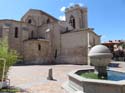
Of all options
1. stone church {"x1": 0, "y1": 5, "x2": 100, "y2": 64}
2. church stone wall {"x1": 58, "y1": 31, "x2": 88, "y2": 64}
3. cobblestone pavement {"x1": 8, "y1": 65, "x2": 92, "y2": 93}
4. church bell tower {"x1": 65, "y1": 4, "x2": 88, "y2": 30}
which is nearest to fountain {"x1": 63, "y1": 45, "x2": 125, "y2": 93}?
cobblestone pavement {"x1": 8, "y1": 65, "x2": 92, "y2": 93}

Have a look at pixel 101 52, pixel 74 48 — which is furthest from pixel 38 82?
pixel 74 48

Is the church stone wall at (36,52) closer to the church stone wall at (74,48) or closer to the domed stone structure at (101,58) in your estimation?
the church stone wall at (74,48)

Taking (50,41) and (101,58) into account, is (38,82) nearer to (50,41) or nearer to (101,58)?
(101,58)

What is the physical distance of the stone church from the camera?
1113 inches

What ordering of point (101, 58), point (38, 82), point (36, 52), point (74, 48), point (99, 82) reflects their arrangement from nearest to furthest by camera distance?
point (99, 82) < point (101, 58) < point (38, 82) < point (74, 48) < point (36, 52)

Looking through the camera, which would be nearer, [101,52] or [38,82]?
[101,52]

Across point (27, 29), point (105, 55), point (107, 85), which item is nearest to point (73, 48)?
point (27, 29)

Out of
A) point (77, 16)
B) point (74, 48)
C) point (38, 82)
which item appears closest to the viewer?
point (38, 82)

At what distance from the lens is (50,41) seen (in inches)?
1259

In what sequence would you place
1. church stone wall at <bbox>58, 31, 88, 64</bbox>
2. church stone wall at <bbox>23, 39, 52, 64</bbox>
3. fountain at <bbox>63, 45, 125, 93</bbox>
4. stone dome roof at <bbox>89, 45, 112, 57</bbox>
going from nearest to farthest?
fountain at <bbox>63, 45, 125, 93</bbox>, stone dome roof at <bbox>89, 45, 112, 57</bbox>, church stone wall at <bbox>58, 31, 88, 64</bbox>, church stone wall at <bbox>23, 39, 52, 64</bbox>

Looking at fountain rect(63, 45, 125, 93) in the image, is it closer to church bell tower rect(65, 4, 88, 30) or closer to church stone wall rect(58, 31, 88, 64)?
church stone wall rect(58, 31, 88, 64)

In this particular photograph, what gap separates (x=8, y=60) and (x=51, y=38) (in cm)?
2400

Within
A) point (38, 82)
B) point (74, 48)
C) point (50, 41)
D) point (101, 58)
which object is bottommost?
point (38, 82)

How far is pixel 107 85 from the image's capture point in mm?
5398
